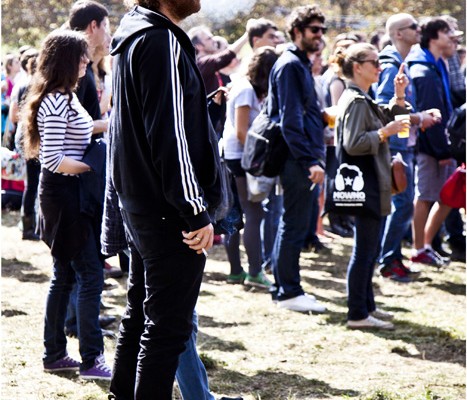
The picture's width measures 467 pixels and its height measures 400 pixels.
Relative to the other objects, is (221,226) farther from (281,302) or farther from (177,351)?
(281,302)

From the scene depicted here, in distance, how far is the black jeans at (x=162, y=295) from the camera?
11.0 ft

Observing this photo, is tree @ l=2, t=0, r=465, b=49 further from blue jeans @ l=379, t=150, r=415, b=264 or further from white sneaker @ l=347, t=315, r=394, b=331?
white sneaker @ l=347, t=315, r=394, b=331

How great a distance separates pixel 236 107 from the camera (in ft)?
23.2

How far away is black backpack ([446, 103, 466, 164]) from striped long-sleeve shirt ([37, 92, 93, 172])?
3.79 m

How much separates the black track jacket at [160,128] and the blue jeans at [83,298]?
1.46 metres

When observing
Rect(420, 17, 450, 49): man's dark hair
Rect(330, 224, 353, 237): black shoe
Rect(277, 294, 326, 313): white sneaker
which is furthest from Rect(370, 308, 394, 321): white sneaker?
Rect(330, 224, 353, 237): black shoe

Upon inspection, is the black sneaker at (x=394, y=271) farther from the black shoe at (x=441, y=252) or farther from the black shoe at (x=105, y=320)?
the black shoe at (x=105, y=320)

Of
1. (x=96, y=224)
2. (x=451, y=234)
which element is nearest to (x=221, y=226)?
(x=96, y=224)

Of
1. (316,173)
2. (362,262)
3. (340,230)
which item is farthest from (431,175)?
(362,262)

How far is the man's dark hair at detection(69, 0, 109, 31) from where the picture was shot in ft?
17.9

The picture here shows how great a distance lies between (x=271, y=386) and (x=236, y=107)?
2.76 m

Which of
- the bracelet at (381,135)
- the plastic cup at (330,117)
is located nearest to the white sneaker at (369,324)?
the bracelet at (381,135)

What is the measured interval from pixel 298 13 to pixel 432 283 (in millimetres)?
2673

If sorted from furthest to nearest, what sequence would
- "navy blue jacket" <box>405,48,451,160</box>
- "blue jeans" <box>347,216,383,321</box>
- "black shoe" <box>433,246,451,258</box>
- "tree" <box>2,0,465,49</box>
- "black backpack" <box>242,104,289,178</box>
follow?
"tree" <box>2,0,465,49</box> → "black shoe" <box>433,246,451,258</box> → "navy blue jacket" <box>405,48,451,160</box> → "black backpack" <box>242,104,289,178</box> → "blue jeans" <box>347,216,383,321</box>
